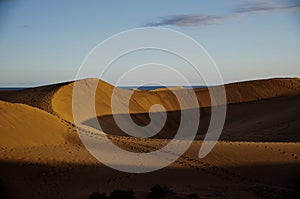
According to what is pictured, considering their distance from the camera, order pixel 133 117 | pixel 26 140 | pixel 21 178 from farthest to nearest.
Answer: pixel 133 117 < pixel 26 140 < pixel 21 178

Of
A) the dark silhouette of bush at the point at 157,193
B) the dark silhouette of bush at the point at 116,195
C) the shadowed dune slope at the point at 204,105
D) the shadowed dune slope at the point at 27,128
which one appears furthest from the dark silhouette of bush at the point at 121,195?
the shadowed dune slope at the point at 204,105

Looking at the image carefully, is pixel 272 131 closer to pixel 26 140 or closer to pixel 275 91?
pixel 26 140

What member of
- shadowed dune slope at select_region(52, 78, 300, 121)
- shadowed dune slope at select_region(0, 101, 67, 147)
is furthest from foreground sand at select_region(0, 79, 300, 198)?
shadowed dune slope at select_region(52, 78, 300, 121)

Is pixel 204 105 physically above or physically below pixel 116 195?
above

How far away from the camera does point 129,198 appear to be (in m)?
7.11

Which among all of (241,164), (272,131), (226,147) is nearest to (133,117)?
(272,131)

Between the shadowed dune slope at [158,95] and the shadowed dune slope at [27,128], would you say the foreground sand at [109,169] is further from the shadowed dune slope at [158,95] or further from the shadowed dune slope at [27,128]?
the shadowed dune slope at [158,95]

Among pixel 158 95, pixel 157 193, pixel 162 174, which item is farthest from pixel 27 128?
pixel 158 95

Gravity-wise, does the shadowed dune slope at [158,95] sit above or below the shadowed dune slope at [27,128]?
above

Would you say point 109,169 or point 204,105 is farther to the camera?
point 204,105

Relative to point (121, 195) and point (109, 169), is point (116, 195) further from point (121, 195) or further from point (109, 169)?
point (109, 169)

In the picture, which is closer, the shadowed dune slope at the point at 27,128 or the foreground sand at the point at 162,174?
the foreground sand at the point at 162,174

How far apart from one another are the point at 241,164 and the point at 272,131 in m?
9.67

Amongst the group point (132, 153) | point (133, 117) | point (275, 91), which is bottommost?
point (132, 153)
